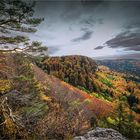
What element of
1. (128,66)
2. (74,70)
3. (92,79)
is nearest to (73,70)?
(74,70)

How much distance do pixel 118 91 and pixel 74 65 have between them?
34.1 feet

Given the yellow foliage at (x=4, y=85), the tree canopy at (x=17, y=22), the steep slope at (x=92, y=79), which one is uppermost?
the tree canopy at (x=17, y=22)

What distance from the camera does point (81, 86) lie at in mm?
42656

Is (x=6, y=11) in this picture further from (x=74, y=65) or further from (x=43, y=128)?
(x=74, y=65)

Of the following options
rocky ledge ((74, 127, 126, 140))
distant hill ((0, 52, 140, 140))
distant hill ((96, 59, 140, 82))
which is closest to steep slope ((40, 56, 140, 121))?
distant hill ((0, 52, 140, 140))

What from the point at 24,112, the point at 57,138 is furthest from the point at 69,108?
the point at 24,112

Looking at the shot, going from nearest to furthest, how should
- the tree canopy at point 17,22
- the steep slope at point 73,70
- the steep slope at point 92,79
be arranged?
the tree canopy at point 17,22 < the steep slope at point 92,79 < the steep slope at point 73,70

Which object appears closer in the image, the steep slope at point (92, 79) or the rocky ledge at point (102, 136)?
the rocky ledge at point (102, 136)

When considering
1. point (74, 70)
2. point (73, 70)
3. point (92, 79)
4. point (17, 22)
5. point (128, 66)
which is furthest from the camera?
point (92, 79)

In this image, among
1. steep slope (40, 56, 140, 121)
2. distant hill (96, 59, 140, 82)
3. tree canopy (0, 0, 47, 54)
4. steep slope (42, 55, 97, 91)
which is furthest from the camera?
steep slope (42, 55, 97, 91)

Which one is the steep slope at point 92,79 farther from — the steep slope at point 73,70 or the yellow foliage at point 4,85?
the yellow foliage at point 4,85

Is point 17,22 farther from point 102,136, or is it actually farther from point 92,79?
point 92,79

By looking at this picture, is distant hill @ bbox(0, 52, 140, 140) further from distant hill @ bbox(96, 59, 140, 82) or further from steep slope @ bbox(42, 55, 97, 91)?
distant hill @ bbox(96, 59, 140, 82)

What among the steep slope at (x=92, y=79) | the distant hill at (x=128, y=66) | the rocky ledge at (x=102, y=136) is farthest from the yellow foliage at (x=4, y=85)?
the steep slope at (x=92, y=79)
